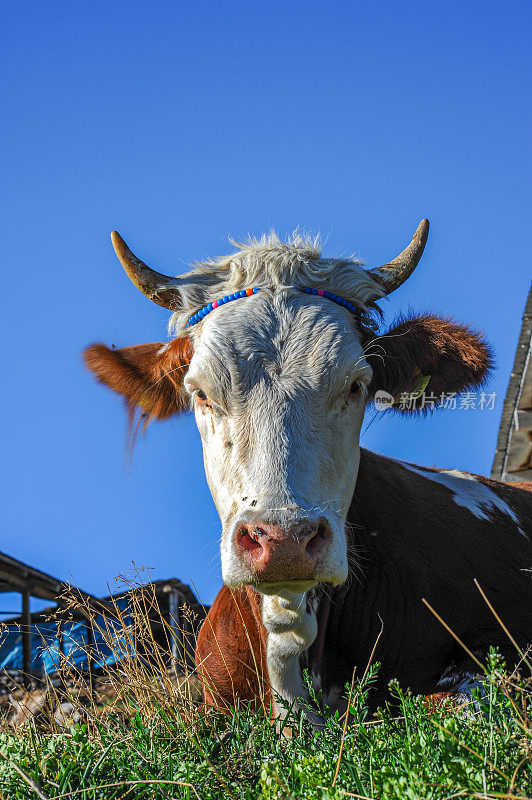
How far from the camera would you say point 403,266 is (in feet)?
14.4

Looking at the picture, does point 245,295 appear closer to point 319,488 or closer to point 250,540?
point 319,488

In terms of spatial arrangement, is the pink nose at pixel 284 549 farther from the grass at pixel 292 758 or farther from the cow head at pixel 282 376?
the grass at pixel 292 758

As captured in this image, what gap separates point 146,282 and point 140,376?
0.60m

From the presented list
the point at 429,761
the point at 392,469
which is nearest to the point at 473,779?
the point at 429,761

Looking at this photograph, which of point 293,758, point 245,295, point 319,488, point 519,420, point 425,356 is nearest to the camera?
point 293,758

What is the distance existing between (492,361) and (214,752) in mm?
2875

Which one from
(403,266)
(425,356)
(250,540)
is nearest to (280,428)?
(250,540)

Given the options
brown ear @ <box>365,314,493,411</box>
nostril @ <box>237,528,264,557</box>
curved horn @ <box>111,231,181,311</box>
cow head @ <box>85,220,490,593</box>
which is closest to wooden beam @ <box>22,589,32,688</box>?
cow head @ <box>85,220,490,593</box>

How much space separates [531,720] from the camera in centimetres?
218

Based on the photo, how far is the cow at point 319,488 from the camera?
3104 millimetres

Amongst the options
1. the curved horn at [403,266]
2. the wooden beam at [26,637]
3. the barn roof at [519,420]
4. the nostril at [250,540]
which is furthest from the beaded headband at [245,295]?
the wooden beam at [26,637]

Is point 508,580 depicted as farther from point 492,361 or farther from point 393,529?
point 492,361

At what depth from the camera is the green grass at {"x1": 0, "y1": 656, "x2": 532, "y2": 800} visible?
1.81 metres

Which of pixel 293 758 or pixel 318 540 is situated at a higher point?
pixel 318 540
